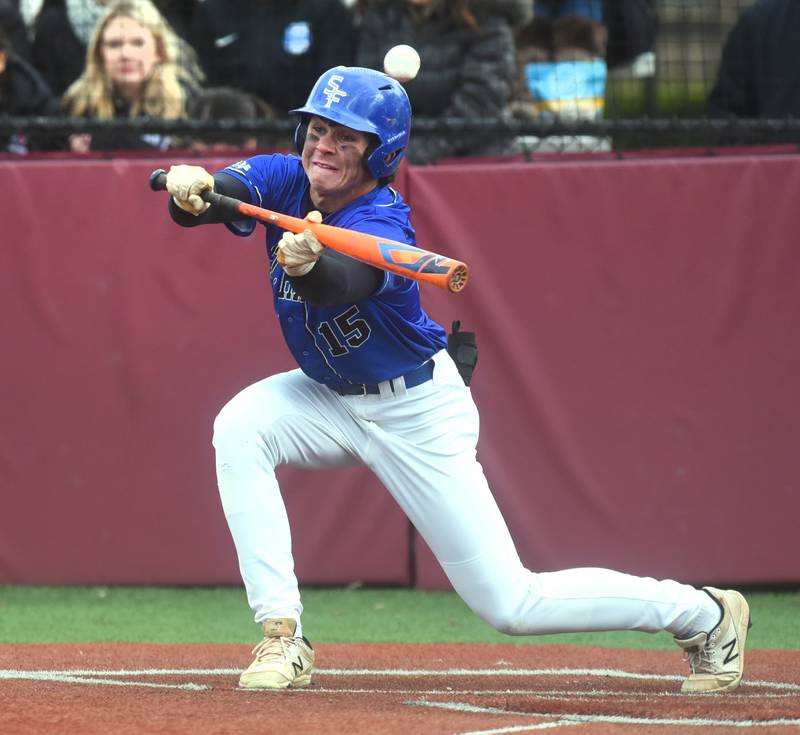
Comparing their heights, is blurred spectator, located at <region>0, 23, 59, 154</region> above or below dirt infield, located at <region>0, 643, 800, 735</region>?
above

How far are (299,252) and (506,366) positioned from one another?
8.93 feet

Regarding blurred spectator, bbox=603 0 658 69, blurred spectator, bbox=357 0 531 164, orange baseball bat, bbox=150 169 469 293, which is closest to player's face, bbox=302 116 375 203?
orange baseball bat, bbox=150 169 469 293

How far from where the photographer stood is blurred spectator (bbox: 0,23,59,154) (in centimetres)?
652

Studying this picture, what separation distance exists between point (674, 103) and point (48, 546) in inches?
145

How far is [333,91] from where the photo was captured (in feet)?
12.7

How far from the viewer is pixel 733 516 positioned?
5996mm

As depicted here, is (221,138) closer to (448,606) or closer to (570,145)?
(570,145)

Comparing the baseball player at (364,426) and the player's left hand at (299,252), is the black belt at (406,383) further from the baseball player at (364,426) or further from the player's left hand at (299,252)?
the player's left hand at (299,252)

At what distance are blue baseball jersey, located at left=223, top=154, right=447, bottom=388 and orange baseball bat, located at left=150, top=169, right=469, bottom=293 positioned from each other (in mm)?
168

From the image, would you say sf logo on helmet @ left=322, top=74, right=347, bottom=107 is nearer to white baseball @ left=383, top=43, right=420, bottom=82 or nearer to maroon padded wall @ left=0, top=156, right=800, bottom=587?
white baseball @ left=383, top=43, right=420, bottom=82

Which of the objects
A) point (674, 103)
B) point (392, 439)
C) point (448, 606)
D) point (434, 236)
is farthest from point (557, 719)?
point (674, 103)

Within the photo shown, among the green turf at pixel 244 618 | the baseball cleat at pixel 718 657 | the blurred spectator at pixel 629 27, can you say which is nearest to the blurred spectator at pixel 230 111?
the blurred spectator at pixel 629 27

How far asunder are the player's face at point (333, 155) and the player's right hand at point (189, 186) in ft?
1.03

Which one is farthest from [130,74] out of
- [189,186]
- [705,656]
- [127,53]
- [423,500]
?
[705,656]
